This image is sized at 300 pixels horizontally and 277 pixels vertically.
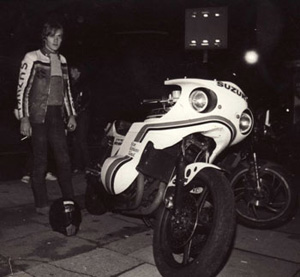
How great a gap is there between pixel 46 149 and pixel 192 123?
2159 mm

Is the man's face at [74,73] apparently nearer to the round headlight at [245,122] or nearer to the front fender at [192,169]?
the round headlight at [245,122]

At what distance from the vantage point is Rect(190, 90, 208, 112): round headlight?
10.1 feet

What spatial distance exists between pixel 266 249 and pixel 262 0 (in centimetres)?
1072

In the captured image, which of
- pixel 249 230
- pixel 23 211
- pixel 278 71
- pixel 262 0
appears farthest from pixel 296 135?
pixel 278 71

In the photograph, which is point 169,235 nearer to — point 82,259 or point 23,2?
point 82,259

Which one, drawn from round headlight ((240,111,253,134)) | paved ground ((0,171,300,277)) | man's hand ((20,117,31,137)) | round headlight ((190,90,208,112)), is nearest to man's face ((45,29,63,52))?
man's hand ((20,117,31,137))

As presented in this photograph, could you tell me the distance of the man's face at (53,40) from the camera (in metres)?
4.42

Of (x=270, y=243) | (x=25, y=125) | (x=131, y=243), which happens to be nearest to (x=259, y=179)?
(x=270, y=243)

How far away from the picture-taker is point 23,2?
1075cm

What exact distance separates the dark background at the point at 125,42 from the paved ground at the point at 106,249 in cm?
531

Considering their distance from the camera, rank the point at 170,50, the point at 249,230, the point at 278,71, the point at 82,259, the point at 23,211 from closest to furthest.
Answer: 1. the point at 82,259
2. the point at 249,230
3. the point at 23,211
4. the point at 170,50
5. the point at 278,71

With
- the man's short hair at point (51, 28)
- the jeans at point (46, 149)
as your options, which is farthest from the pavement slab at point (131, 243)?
the man's short hair at point (51, 28)

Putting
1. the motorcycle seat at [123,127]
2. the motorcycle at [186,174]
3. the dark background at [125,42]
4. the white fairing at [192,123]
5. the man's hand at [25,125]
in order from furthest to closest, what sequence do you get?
the dark background at [125,42], the man's hand at [25,125], the motorcycle seat at [123,127], the white fairing at [192,123], the motorcycle at [186,174]

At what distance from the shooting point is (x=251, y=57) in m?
18.6
